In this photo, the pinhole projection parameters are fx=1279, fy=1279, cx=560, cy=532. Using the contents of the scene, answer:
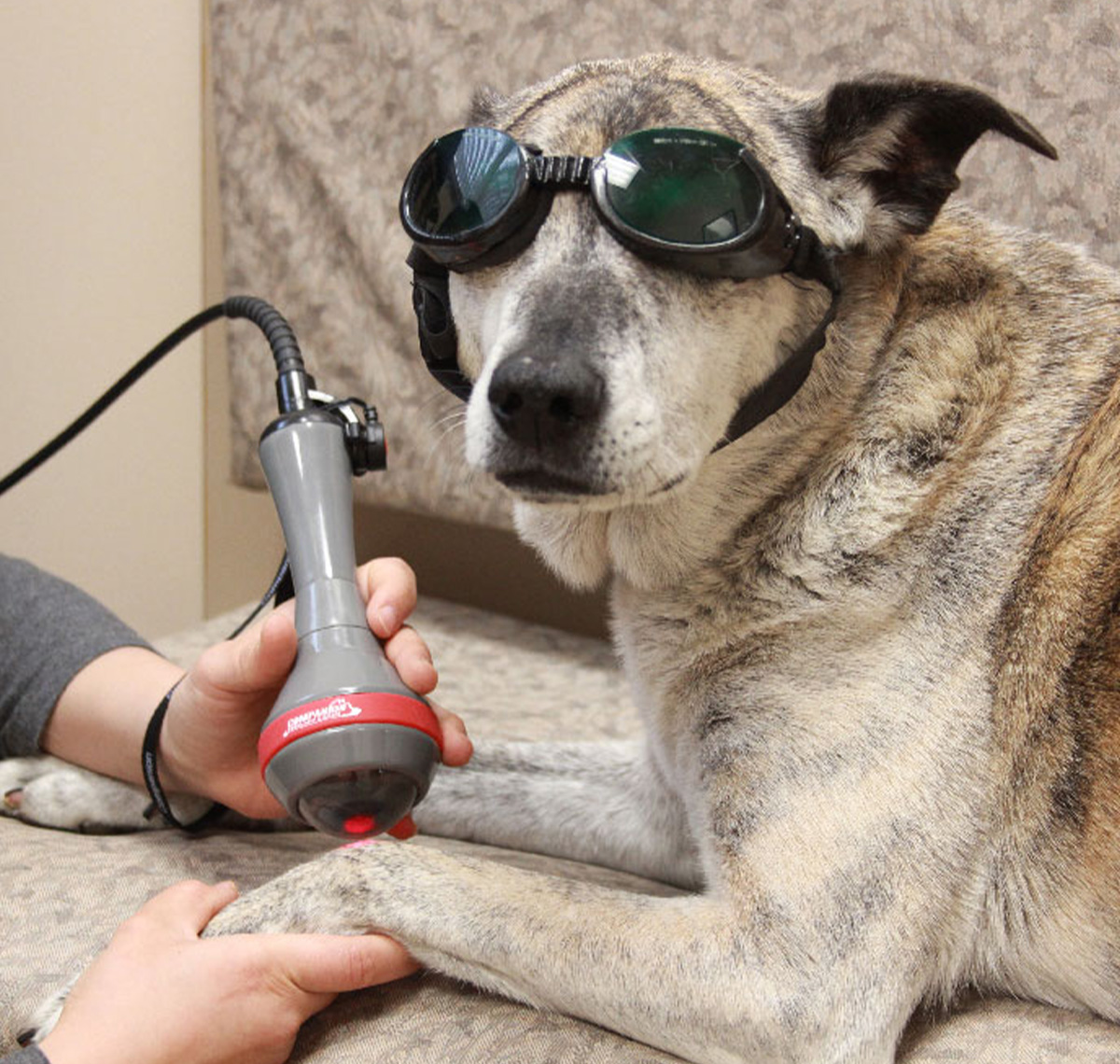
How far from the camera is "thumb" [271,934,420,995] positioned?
1.03 meters

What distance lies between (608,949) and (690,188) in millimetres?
630

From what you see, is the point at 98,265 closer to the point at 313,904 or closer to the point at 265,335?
the point at 265,335

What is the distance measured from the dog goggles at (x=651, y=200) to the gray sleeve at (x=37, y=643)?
0.72m

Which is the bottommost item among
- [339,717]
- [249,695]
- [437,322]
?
[249,695]

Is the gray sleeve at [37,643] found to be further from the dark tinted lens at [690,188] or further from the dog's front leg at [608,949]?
the dark tinted lens at [690,188]

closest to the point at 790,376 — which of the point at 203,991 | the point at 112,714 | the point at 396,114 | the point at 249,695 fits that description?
the point at 249,695

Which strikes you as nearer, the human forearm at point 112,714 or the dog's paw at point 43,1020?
the dog's paw at point 43,1020

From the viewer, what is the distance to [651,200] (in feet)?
3.46

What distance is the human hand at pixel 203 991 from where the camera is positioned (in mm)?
979

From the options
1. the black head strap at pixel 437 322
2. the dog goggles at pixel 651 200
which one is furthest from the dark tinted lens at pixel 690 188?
the black head strap at pixel 437 322

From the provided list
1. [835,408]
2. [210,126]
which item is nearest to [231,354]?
[210,126]

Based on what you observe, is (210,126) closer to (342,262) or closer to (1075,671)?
(342,262)

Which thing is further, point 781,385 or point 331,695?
point 781,385

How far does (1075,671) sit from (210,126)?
2.06 meters
